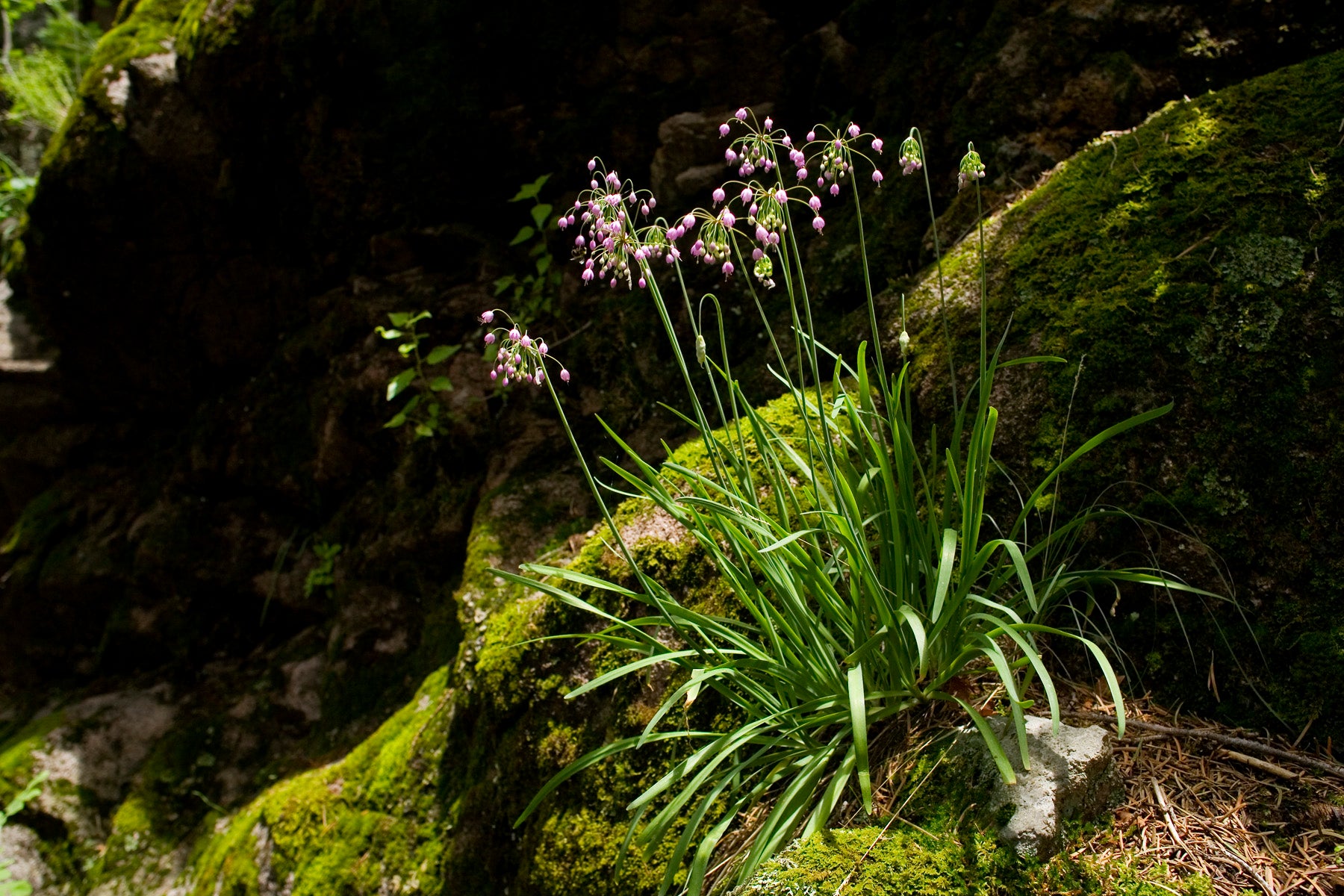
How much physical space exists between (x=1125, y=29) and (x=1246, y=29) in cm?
36

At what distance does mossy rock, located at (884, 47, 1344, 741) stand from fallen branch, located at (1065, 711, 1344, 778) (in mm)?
87

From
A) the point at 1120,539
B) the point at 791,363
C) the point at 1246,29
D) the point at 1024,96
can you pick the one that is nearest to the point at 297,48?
the point at 791,363

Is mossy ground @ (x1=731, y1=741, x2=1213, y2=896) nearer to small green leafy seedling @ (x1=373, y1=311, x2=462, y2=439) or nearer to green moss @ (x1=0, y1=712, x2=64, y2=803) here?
small green leafy seedling @ (x1=373, y1=311, x2=462, y2=439)

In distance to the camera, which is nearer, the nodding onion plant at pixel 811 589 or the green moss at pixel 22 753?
the nodding onion plant at pixel 811 589

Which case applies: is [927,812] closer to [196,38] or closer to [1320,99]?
[1320,99]

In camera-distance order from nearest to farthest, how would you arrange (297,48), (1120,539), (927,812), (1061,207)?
(927,812), (1120,539), (1061,207), (297,48)

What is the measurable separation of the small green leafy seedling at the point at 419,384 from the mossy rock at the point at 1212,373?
2.49 metres

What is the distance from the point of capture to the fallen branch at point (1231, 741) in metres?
1.61

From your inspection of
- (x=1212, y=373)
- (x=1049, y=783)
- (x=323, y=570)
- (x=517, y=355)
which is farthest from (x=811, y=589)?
(x=323, y=570)

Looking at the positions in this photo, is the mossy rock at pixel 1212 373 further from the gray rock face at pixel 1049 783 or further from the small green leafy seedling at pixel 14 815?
the small green leafy seedling at pixel 14 815

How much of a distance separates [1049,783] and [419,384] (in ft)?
11.6

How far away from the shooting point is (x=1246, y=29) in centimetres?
279

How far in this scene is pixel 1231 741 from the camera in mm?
1722

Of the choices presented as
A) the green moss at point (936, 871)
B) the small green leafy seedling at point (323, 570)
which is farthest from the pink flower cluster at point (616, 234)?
the small green leafy seedling at point (323, 570)
